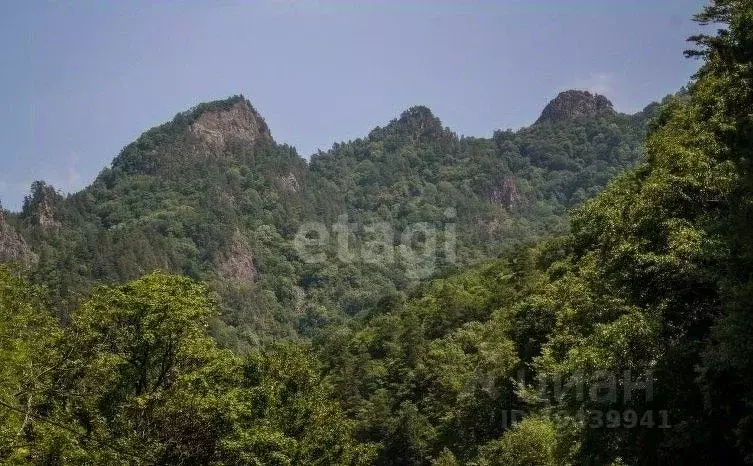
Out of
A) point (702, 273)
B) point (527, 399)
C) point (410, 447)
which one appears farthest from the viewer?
point (410, 447)

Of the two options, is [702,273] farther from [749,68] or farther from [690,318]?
[749,68]

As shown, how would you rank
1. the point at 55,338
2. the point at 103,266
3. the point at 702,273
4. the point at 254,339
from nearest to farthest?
the point at 702,273 → the point at 55,338 → the point at 103,266 → the point at 254,339

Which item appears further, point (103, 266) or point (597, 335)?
point (103, 266)

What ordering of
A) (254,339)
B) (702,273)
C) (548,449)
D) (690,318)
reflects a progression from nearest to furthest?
(702,273) → (690,318) → (548,449) → (254,339)

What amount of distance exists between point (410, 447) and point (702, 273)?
51.2m

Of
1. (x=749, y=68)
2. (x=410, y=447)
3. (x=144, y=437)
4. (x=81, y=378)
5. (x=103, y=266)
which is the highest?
(x=103, y=266)

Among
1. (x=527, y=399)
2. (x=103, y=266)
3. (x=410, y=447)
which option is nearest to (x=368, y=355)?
(x=410, y=447)

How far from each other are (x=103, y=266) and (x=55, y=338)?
134046mm

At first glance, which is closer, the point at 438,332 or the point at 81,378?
the point at 81,378

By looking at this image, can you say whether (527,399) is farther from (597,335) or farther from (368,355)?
(368,355)

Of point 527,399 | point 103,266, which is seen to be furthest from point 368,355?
point 103,266

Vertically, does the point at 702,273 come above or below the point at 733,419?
above

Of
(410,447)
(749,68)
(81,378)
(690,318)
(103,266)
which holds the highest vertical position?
(103,266)

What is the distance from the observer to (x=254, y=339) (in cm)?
16888
